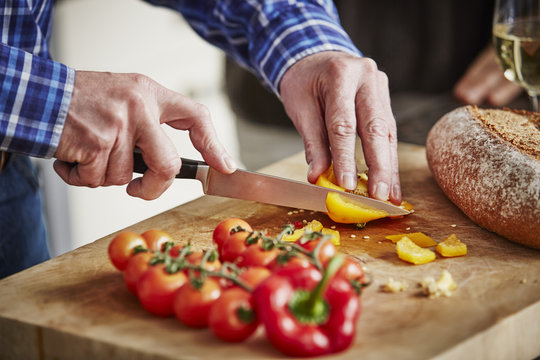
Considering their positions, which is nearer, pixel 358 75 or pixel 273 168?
pixel 358 75

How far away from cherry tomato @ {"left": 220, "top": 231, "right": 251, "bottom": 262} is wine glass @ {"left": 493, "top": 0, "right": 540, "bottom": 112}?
90 cm

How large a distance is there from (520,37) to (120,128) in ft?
3.37

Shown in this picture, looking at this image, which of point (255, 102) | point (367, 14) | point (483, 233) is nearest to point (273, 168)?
point (483, 233)

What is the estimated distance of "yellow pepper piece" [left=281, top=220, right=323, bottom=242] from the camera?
1399 mm

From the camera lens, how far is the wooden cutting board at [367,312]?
1021 mm

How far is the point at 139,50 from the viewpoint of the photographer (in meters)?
3.31

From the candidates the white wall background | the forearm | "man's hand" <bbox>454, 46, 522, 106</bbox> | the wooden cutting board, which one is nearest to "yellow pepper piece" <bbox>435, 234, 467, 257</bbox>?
the wooden cutting board

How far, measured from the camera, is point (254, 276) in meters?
1.05

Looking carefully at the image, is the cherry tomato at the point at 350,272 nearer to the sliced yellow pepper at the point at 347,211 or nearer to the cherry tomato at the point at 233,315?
the cherry tomato at the point at 233,315

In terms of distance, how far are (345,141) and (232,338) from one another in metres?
0.66

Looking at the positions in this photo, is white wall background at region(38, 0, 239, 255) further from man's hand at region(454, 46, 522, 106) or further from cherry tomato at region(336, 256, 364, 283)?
cherry tomato at region(336, 256, 364, 283)

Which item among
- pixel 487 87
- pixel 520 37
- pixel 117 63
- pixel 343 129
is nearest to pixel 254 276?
pixel 343 129

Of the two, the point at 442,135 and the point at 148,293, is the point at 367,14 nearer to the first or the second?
the point at 442,135

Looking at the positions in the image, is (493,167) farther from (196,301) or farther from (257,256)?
(196,301)
